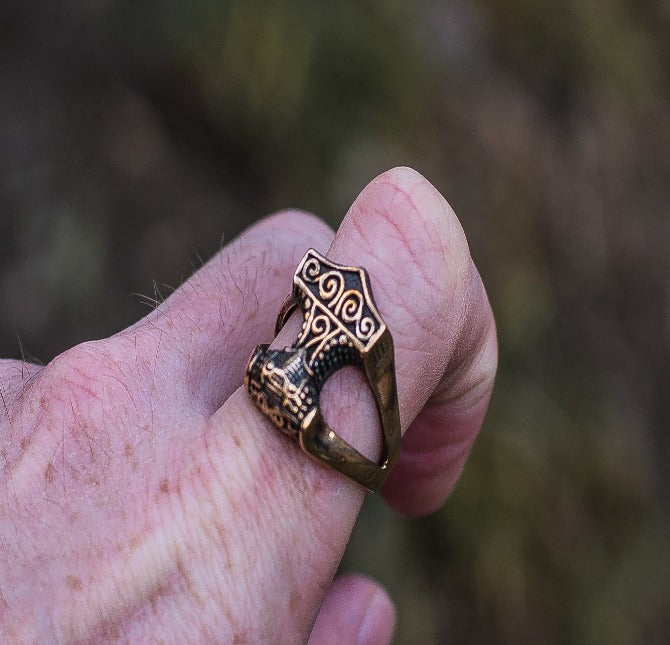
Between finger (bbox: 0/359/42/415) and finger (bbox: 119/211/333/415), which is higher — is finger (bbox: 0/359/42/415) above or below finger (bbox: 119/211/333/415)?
below

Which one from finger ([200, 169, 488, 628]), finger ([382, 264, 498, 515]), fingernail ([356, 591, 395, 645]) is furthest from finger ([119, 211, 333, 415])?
fingernail ([356, 591, 395, 645])

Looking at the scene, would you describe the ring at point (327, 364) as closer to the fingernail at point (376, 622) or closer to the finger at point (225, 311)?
the finger at point (225, 311)

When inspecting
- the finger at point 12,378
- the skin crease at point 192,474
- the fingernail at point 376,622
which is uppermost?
the skin crease at point 192,474

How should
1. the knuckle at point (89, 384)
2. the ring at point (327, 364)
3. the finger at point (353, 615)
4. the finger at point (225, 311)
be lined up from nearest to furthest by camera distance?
1. the ring at point (327, 364)
2. the knuckle at point (89, 384)
3. the finger at point (225, 311)
4. the finger at point (353, 615)

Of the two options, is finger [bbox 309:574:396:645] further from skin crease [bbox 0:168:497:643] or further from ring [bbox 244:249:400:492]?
ring [bbox 244:249:400:492]

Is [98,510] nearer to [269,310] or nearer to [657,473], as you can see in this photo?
[269,310]


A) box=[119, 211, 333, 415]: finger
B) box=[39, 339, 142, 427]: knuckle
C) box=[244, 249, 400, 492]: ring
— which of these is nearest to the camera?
box=[244, 249, 400, 492]: ring

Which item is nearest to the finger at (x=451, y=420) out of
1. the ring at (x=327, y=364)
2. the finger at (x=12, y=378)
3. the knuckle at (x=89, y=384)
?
the ring at (x=327, y=364)

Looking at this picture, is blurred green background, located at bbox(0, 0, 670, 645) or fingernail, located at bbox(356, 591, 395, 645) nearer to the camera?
fingernail, located at bbox(356, 591, 395, 645)
